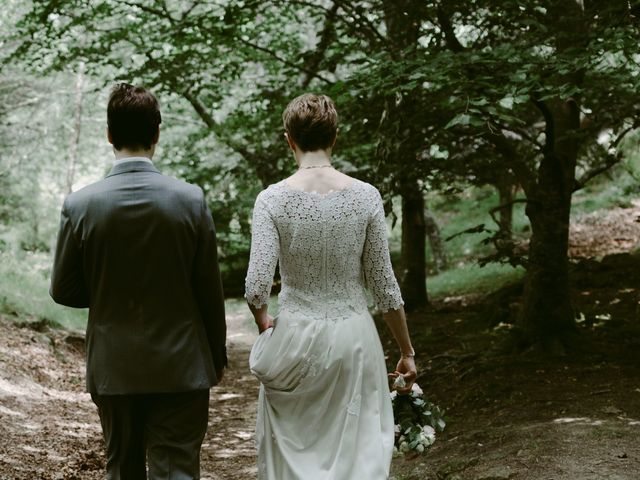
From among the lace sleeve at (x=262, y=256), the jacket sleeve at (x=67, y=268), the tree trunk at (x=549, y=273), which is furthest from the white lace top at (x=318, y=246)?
the tree trunk at (x=549, y=273)

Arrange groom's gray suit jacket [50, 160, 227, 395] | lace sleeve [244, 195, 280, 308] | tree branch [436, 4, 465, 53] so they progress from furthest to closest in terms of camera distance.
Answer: tree branch [436, 4, 465, 53]
lace sleeve [244, 195, 280, 308]
groom's gray suit jacket [50, 160, 227, 395]

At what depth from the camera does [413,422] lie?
3725mm

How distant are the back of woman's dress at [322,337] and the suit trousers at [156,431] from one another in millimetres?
473

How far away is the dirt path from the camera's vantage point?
5.84 metres

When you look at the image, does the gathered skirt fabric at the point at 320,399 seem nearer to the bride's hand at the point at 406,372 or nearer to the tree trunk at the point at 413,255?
the bride's hand at the point at 406,372

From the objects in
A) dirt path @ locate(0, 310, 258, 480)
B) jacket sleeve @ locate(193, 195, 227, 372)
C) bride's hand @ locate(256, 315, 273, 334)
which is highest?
jacket sleeve @ locate(193, 195, 227, 372)

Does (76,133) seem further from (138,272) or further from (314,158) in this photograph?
(138,272)

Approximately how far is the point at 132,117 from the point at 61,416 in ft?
17.4

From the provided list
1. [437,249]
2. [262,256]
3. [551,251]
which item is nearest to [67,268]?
[262,256]

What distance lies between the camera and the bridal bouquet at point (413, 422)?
3660mm

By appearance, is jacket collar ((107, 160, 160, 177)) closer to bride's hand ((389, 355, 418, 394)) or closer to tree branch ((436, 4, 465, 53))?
bride's hand ((389, 355, 418, 394))

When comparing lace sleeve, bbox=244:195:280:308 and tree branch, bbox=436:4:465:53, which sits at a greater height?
tree branch, bbox=436:4:465:53

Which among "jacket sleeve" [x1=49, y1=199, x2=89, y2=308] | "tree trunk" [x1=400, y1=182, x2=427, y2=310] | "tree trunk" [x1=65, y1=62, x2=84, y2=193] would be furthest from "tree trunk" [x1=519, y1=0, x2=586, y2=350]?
"tree trunk" [x1=65, y1=62, x2=84, y2=193]

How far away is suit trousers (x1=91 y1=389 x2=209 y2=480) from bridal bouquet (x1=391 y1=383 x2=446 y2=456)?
1.09 meters
